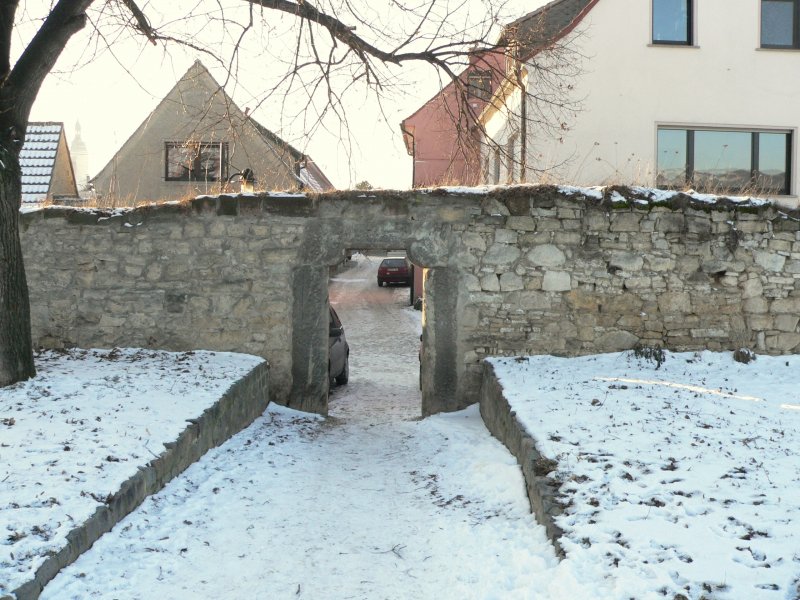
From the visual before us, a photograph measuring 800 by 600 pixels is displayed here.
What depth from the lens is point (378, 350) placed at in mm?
15641

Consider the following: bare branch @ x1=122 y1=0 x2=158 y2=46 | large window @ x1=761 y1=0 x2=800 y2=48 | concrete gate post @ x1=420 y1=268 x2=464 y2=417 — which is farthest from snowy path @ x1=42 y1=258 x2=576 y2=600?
large window @ x1=761 y1=0 x2=800 y2=48

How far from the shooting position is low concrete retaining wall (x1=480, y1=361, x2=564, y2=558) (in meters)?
3.97

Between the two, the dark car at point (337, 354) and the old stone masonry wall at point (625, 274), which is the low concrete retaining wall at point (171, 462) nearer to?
the dark car at point (337, 354)

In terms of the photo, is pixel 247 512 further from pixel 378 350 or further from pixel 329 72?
pixel 378 350

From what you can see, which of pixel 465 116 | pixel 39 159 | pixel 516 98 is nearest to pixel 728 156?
pixel 516 98

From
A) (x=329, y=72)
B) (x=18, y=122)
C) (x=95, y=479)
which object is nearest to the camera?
(x=95, y=479)

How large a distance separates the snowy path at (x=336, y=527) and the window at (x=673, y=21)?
374 inches

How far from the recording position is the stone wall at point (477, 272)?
795 centimetres

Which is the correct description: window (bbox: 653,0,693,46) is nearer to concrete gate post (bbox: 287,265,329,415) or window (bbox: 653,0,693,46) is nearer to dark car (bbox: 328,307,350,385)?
Result: dark car (bbox: 328,307,350,385)

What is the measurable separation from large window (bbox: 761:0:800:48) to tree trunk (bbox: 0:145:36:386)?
12949 millimetres

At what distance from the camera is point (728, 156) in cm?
1332

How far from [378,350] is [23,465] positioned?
11615mm

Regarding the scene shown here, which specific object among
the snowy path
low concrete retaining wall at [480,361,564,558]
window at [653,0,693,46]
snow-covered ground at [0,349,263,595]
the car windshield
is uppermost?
window at [653,0,693,46]

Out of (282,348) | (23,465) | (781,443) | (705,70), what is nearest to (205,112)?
(282,348)
